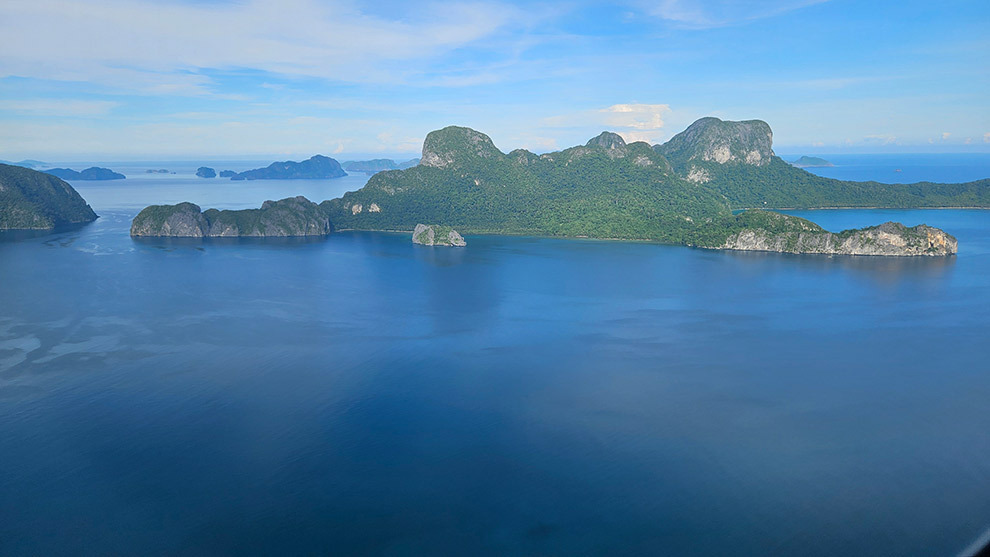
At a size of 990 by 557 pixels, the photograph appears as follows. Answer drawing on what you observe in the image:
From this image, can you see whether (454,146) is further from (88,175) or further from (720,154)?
(88,175)

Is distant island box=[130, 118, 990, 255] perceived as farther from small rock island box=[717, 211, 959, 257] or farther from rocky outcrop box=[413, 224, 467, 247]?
rocky outcrop box=[413, 224, 467, 247]

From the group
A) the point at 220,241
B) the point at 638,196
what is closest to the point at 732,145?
the point at 638,196

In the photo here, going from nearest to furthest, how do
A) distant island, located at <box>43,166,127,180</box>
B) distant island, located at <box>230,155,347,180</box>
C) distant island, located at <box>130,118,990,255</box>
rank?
distant island, located at <box>130,118,990,255</box>, distant island, located at <box>43,166,127,180</box>, distant island, located at <box>230,155,347,180</box>

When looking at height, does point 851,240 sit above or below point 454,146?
below

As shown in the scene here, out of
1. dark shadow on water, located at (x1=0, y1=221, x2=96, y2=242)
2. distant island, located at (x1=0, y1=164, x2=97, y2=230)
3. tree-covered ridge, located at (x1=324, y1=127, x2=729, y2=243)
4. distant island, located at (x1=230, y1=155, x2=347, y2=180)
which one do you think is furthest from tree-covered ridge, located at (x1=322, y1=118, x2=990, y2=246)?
distant island, located at (x1=230, y1=155, x2=347, y2=180)

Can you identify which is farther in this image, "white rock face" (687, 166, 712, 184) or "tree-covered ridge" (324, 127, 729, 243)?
"white rock face" (687, 166, 712, 184)

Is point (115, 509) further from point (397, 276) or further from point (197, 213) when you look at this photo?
point (197, 213)
